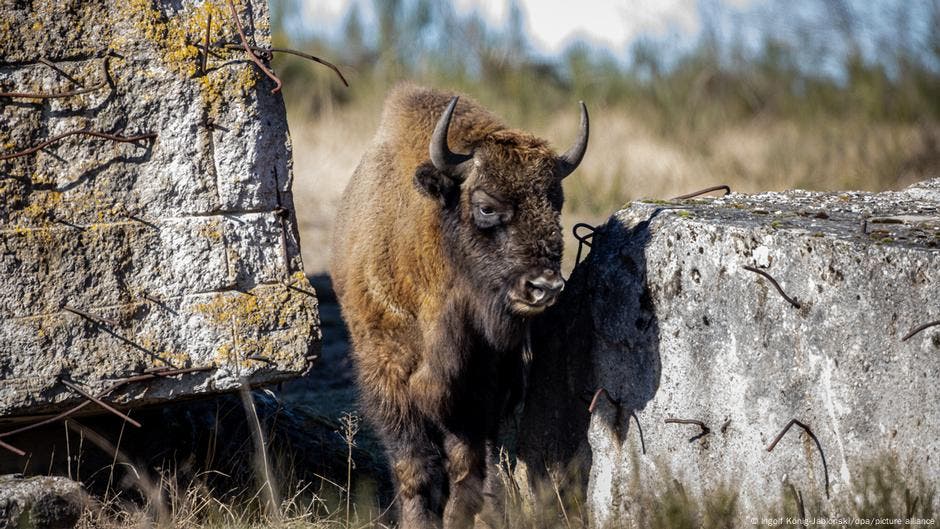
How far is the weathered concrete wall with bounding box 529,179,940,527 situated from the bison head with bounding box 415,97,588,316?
0.47 m

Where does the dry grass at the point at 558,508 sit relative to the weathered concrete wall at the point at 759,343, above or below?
below

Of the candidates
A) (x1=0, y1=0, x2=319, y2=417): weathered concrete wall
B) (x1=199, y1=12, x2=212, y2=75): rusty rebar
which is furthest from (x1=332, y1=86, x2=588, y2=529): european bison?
(x1=199, y1=12, x2=212, y2=75): rusty rebar

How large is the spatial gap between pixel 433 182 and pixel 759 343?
1.82 metres

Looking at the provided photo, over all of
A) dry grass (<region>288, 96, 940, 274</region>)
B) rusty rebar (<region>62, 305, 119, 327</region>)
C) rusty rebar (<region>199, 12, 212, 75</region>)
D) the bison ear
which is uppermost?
dry grass (<region>288, 96, 940, 274</region>)

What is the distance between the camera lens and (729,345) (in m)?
4.43

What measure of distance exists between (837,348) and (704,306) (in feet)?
2.38

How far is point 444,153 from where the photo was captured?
502 centimetres

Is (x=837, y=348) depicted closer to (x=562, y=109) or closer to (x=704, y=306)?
(x=704, y=306)

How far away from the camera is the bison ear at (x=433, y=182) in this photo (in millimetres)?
5094

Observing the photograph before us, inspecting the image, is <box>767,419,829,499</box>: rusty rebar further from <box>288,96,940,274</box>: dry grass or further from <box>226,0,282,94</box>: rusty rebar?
<box>288,96,940,274</box>: dry grass

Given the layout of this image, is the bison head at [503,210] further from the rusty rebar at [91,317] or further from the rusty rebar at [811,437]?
the rusty rebar at [91,317]

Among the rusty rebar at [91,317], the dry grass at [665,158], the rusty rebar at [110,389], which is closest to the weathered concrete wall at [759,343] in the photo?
the rusty rebar at [110,389]

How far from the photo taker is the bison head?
4.79 m

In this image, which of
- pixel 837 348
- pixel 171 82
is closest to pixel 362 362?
pixel 171 82
